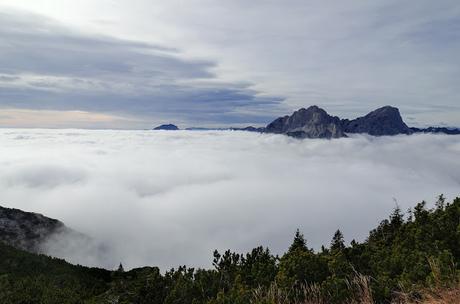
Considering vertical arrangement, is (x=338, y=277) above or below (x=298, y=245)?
above

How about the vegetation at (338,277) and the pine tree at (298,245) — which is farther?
the pine tree at (298,245)

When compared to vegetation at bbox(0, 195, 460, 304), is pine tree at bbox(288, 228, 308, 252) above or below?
below

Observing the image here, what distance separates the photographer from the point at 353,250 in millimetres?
32562

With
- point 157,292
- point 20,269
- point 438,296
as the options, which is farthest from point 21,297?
point 20,269

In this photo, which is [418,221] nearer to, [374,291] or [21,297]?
[374,291]

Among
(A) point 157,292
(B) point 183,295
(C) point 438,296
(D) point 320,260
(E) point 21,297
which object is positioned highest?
(C) point 438,296

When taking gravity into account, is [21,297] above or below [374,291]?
below

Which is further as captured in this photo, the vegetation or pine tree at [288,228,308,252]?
pine tree at [288,228,308,252]

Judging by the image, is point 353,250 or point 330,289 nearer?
point 330,289

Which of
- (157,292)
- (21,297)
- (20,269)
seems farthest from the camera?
(20,269)

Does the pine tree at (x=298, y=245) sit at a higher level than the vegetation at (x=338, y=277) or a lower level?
lower

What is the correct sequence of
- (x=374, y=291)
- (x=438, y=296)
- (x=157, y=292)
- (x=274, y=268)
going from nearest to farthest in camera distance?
(x=438, y=296) → (x=374, y=291) → (x=157, y=292) → (x=274, y=268)

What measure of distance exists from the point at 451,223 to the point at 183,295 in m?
17.0

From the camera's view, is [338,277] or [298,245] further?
[298,245]
